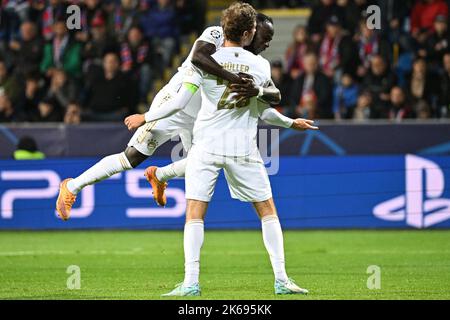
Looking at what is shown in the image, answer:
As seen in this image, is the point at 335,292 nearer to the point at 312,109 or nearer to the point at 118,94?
the point at 312,109

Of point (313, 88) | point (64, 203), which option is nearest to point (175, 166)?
point (64, 203)

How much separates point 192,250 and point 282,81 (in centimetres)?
1033

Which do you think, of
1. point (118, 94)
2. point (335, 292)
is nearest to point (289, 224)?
point (118, 94)

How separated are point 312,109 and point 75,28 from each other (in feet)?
16.3

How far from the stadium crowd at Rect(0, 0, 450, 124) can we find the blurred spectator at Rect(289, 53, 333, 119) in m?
0.02

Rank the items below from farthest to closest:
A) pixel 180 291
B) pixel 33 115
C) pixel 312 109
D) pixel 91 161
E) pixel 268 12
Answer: pixel 268 12
pixel 33 115
pixel 312 109
pixel 91 161
pixel 180 291

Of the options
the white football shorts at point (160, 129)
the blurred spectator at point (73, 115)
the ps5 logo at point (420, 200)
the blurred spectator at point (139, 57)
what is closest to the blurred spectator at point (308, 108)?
the ps5 logo at point (420, 200)

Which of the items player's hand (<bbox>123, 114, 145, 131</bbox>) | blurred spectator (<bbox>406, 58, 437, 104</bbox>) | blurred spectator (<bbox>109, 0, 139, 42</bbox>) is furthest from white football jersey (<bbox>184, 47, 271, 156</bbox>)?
blurred spectator (<bbox>109, 0, 139, 42</bbox>)

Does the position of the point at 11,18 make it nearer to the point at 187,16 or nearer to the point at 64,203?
the point at 187,16

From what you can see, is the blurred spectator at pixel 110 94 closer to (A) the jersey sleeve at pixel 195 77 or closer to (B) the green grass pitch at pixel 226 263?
(B) the green grass pitch at pixel 226 263

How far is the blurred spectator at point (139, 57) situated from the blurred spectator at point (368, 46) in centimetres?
382

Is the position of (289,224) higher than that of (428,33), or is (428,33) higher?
(428,33)

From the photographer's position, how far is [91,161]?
1633 cm

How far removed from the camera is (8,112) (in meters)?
19.0
